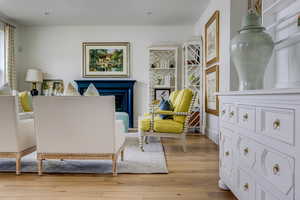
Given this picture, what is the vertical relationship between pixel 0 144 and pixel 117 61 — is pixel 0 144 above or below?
below

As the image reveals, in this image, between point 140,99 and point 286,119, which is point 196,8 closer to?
point 140,99

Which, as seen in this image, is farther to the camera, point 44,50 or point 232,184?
point 44,50

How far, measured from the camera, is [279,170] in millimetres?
1212

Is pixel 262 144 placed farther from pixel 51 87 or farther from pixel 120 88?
pixel 51 87

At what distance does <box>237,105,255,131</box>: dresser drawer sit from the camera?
1.55m

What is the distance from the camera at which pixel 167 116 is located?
390 cm

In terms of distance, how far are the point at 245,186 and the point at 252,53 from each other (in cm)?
91

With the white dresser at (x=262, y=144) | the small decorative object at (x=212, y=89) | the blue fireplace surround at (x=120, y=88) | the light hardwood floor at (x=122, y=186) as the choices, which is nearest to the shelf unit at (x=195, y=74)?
the small decorative object at (x=212, y=89)

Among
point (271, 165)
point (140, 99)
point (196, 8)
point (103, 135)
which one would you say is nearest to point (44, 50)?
point (140, 99)

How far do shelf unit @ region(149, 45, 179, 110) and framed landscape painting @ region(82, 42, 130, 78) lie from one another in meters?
0.66

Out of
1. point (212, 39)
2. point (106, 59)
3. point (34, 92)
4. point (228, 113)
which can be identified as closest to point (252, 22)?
point (228, 113)

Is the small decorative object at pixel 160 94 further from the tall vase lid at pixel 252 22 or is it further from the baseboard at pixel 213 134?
the tall vase lid at pixel 252 22

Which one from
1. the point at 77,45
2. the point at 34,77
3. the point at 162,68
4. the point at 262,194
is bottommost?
the point at 262,194

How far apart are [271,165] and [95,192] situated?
1433mm
